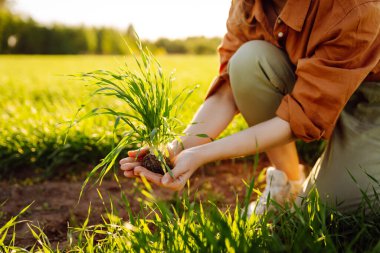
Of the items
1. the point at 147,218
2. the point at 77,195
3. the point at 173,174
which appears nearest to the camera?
the point at 173,174

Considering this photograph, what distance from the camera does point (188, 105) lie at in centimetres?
386

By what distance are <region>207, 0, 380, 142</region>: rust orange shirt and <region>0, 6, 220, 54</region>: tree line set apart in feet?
105

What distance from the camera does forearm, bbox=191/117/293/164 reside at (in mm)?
1562

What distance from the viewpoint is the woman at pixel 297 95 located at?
1.61 metres

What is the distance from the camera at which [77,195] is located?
91.6 inches

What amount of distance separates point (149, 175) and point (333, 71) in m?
0.73

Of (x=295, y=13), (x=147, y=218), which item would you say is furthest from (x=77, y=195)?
(x=295, y=13)

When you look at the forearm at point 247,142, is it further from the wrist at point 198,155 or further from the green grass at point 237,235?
the green grass at point 237,235

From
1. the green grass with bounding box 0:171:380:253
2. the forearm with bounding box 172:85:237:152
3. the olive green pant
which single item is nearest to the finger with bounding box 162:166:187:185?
the green grass with bounding box 0:171:380:253

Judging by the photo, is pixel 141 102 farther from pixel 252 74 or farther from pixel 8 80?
pixel 8 80

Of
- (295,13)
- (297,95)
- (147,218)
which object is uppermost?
(295,13)

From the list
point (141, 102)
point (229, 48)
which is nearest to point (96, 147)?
point (229, 48)

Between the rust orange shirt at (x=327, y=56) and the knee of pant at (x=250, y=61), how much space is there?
17 cm

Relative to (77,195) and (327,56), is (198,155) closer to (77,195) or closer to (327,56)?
(327,56)
